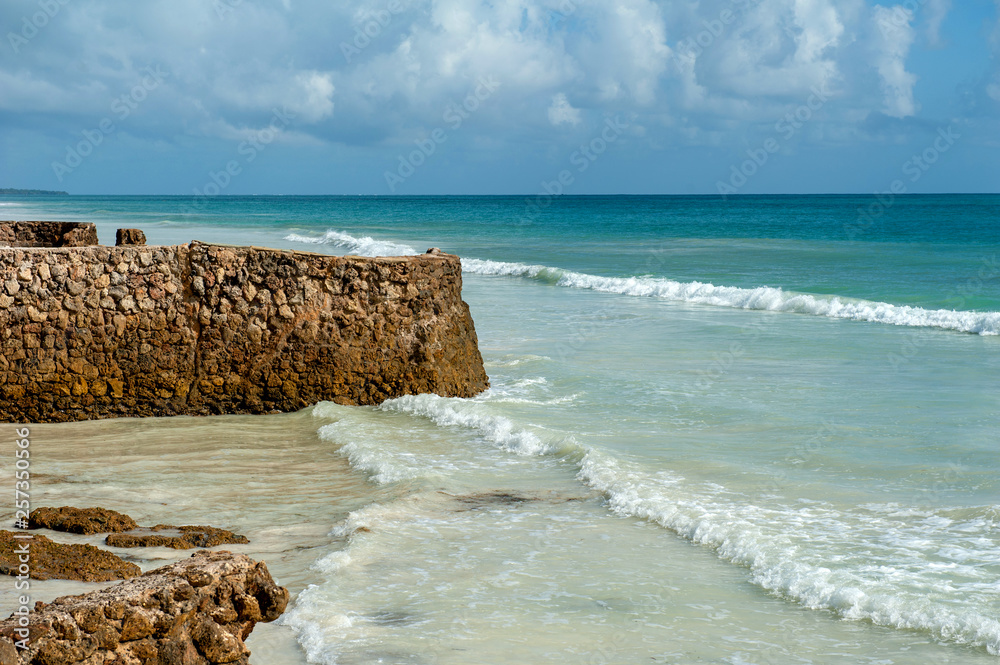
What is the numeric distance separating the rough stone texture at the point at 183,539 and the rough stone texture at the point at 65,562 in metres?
0.30

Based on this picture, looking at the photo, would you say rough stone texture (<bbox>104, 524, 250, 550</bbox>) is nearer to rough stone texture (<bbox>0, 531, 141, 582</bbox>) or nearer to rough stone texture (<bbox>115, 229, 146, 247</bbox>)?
rough stone texture (<bbox>0, 531, 141, 582</bbox>)

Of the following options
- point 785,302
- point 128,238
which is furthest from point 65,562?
point 785,302

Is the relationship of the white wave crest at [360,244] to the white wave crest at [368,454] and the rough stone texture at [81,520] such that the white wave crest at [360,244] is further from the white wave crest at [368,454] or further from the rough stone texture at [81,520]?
the rough stone texture at [81,520]

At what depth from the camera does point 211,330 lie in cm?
854

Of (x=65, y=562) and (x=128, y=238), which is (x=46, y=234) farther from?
(x=65, y=562)

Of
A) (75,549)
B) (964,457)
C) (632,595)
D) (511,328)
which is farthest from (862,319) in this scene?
(75,549)

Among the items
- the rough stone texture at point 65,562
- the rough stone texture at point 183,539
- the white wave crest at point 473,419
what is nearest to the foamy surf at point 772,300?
the white wave crest at point 473,419

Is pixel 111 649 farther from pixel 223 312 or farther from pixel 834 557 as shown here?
pixel 223 312

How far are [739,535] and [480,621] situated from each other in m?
1.88

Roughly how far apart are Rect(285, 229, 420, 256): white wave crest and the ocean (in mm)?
24936

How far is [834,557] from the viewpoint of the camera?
519cm

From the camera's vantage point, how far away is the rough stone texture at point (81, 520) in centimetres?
545

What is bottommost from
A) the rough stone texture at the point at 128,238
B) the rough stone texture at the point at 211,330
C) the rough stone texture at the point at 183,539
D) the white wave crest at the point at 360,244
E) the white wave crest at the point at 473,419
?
the rough stone texture at the point at 183,539

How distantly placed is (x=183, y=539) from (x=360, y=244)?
3772cm
